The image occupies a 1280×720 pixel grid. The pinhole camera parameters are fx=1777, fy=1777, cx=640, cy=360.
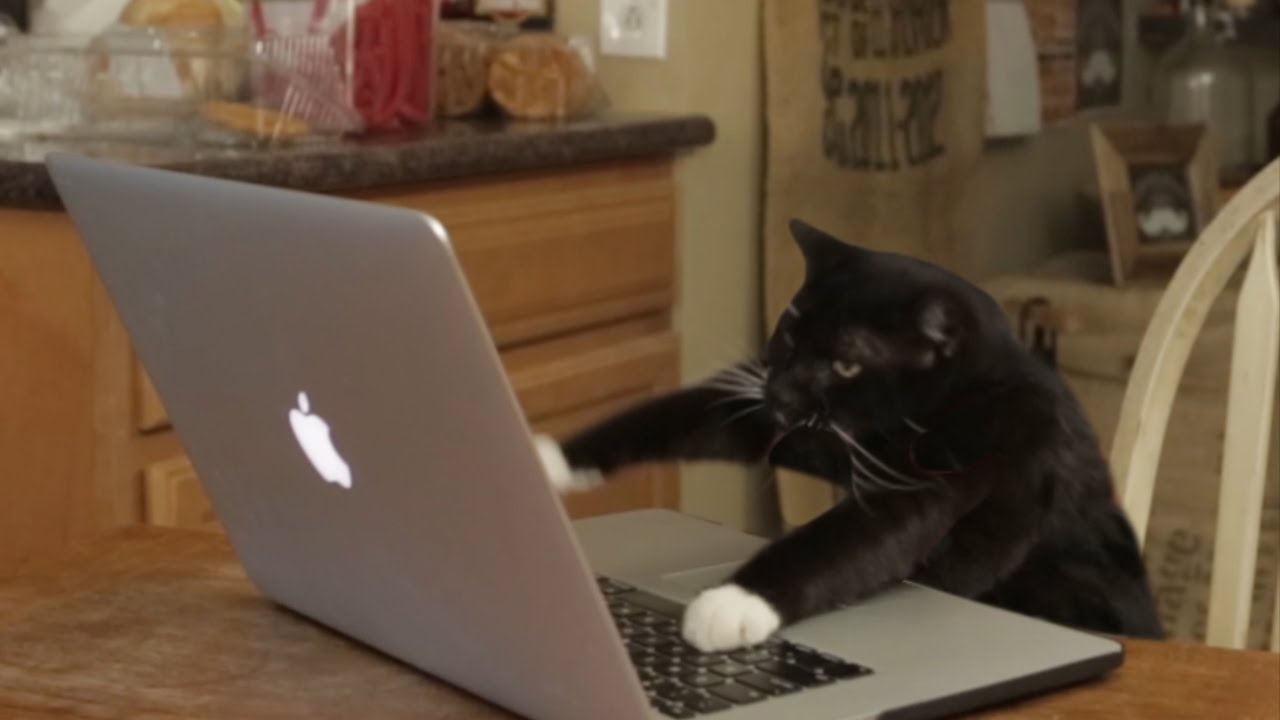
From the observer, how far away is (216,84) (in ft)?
5.87

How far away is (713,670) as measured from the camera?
2.37 feet

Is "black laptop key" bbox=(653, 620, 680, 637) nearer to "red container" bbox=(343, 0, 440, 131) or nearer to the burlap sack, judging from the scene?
"red container" bbox=(343, 0, 440, 131)

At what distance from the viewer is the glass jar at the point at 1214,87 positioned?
2975 mm

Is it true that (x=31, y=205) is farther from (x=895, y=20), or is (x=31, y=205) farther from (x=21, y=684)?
(x=895, y=20)

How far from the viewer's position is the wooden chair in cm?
108

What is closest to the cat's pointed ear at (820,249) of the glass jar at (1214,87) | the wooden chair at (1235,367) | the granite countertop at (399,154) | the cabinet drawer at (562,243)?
the wooden chair at (1235,367)

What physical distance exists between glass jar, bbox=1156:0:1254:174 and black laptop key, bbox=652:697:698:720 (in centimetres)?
250

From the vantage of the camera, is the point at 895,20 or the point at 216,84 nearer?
the point at 216,84

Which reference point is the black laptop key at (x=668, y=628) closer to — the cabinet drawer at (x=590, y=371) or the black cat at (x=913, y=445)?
the black cat at (x=913, y=445)

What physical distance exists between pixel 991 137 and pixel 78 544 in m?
2.00

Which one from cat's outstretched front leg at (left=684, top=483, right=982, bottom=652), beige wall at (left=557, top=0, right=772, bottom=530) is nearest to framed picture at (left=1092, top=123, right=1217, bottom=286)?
beige wall at (left=557, top=0, right=772, bottom=530)

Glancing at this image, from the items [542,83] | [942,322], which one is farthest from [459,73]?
[942,322]

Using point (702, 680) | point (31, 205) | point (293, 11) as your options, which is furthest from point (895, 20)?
point (702, 680)

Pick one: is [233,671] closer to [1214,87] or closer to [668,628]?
[668,628]
